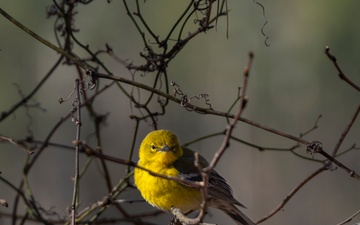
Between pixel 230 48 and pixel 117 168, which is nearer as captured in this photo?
pixel 117 168

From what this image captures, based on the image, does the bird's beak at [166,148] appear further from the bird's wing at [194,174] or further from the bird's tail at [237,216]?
the bird's tail at [237,216]

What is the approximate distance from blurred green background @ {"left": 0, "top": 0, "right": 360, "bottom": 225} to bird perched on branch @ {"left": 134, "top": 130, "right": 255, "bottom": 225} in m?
5.00

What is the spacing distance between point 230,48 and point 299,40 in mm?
1196

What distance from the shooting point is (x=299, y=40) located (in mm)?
12695

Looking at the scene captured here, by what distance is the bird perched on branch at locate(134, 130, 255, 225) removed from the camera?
3.38 m

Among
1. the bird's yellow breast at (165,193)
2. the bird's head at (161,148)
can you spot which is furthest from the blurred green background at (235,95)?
the bird's yellow breast at (165,193)

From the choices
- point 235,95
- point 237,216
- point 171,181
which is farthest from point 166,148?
point 235,95

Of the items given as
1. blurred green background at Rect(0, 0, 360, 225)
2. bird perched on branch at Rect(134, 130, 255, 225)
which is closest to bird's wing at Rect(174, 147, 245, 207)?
bird perched on branch at Rect(134, 130, 255, 225)

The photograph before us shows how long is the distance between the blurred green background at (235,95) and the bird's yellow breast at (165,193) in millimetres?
5192

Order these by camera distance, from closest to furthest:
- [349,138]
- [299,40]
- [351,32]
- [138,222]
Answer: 1. [138,222]
2. [349,138]
3. [351,32]
4. [299,40]

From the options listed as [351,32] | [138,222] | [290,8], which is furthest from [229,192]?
[290,8]

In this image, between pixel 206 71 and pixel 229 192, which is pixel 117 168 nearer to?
pixel 206 71

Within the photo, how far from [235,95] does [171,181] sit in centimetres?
757

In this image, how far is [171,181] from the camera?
11.1ft
